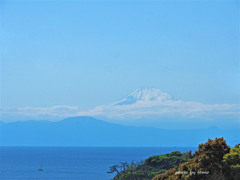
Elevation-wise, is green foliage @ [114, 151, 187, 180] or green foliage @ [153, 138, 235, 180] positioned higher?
green foliage @ [114, 151, 187, 180]

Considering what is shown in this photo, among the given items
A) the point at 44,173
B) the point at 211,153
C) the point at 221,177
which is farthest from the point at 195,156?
the point at 44,173

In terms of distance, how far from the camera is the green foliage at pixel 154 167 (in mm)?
30328

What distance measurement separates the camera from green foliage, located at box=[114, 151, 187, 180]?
3033cm

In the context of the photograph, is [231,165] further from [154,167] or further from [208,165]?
[154,167]

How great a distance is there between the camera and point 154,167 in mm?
32094

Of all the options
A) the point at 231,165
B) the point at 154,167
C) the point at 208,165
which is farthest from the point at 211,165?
the point at 154,167

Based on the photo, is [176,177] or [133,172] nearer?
[176,177]

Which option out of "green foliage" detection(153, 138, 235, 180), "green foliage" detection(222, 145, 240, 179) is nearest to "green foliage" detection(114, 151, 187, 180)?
"green foliage" detection(153, 138, 235, 180)

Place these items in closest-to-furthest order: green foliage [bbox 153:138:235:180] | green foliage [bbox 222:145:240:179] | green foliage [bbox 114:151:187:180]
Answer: green foliage [bbox 153:138:235:180]
green foliage [bbox 222:145:240:179]
green foliage [bbox 114:151:187:180]

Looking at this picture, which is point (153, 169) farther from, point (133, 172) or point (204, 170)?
point (204, 170)

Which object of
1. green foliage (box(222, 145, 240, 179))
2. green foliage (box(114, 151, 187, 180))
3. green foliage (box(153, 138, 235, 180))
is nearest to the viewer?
green foliage (box(153, 138, 235, 180))

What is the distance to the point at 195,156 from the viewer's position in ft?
50.8

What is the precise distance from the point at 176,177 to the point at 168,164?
17390 millimetres

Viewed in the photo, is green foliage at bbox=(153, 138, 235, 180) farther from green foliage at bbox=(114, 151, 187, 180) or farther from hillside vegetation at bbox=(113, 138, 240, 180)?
green foliage at bbox=(114, 151, 187, 180)
